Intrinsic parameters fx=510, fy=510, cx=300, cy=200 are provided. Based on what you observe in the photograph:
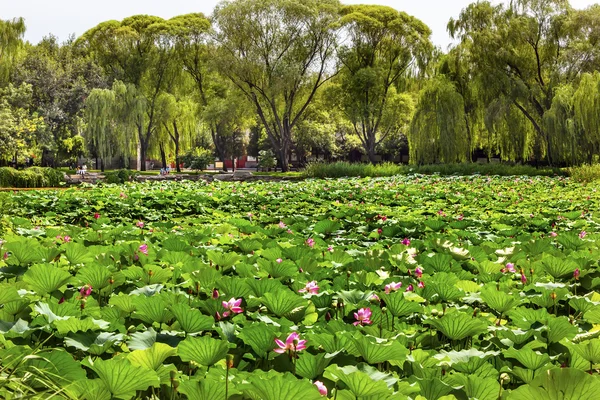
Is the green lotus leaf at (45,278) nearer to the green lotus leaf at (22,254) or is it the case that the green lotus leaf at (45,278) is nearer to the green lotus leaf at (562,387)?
the green lotus leaf at (22,254)

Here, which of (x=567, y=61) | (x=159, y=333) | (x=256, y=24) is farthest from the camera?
(x=256, y=24)

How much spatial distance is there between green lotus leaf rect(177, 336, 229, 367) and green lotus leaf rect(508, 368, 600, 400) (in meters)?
0.80

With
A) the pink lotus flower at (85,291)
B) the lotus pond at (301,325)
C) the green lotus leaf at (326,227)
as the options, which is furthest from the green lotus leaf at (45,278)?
the green lotus leaf at (326,227)

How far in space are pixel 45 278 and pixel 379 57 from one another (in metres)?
31.0

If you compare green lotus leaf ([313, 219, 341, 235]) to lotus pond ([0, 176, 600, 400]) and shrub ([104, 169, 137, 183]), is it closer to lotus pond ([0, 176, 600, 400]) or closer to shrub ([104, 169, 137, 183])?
lotus pond ([0, 176, 600, 400])

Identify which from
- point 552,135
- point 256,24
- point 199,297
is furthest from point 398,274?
point 256,24

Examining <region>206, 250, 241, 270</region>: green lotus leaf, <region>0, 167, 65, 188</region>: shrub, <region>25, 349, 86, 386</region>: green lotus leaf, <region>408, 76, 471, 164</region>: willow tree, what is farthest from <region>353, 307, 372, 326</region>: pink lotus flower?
<region>408, 76, 471, 164</region>: willow tree

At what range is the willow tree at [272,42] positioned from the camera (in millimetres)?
29141

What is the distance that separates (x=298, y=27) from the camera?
29.9 meters

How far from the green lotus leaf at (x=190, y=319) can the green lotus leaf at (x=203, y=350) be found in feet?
0.80

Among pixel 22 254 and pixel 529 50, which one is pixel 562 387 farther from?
pixel 529 50

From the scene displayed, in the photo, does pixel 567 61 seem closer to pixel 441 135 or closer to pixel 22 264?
pixel 441 135

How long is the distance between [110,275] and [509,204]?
7.88m

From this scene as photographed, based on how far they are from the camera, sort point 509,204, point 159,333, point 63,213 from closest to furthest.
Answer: point 159,333
point 63,213
point 509,204
